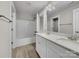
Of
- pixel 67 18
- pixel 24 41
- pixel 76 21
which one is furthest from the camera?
pixel 24 41

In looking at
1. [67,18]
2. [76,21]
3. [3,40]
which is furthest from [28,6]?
[3,40]

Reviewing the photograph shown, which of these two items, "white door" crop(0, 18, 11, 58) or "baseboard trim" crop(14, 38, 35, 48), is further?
"baseboard trim" crop(14, 38, 35, 48)

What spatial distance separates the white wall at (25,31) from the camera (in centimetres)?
595

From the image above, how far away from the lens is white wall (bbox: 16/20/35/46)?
5949 millimetres

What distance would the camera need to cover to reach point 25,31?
629cm

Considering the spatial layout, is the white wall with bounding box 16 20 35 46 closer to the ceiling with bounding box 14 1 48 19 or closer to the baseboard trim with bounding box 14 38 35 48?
the baseboard trim with bounding box 14 38 35 48

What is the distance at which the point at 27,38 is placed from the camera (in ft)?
20.3

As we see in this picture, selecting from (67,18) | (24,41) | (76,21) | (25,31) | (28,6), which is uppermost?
(28,6)

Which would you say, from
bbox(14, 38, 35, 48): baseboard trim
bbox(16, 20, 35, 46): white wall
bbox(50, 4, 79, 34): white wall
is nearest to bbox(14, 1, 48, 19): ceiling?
bbox(16, 20, 35, 46): white wall

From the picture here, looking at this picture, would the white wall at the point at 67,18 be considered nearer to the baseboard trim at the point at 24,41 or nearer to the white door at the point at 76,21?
the white door at the point at 76,21

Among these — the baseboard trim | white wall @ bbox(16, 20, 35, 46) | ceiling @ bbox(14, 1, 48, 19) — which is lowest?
the baseboard trim

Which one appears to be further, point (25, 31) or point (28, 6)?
point (25, 31)

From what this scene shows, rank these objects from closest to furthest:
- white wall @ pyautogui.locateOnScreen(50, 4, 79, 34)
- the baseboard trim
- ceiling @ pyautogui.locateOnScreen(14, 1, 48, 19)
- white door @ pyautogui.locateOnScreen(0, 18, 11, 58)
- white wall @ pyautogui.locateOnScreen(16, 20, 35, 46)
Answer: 1. white door @ pyautogui.locateOnScreen(0, 18, 11, 58)
2. white wall @ pyautogui.locateOnScreen(50, 4, 79, 34)
3. ceiling @ pyautogui.locateOnScreen(14, 1, 48, 19)
4. the baseboard trim
5. white wall @ pyautogui.locateOnScreen(16, 20, 35, 46)

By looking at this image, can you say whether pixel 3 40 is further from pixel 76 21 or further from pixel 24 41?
pixel 24 41
